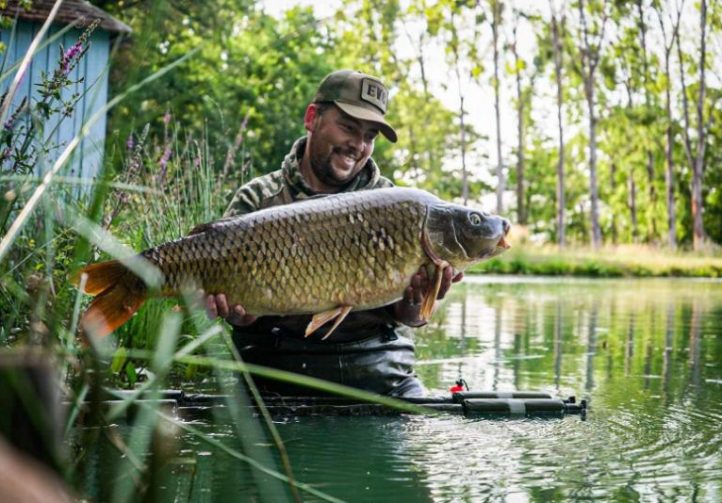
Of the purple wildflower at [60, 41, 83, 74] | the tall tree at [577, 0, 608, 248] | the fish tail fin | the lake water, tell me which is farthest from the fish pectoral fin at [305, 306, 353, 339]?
the tall tree at [577, 0, 608, 248]

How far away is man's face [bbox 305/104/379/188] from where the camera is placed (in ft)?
17.9

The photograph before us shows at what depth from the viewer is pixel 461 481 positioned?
12.3 feet

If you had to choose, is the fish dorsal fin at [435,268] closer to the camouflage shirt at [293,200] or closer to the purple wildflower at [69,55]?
the camouflage shirt at [293,200]

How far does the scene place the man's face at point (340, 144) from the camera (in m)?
5.46

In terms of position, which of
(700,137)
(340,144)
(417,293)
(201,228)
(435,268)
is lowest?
(417,293)

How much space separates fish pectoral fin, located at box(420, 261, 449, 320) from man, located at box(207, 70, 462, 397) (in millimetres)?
357

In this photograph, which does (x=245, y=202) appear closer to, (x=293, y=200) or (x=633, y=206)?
(x=293, y=200)

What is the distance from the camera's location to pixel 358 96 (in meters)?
5.43

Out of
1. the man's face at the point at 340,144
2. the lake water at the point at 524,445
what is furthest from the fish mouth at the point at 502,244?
the man's face at the point at 340,144

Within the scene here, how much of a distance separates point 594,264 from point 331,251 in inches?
1082

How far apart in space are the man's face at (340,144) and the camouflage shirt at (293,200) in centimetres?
10

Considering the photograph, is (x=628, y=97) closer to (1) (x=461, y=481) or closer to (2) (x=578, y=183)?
(2) (x=578, y=183)

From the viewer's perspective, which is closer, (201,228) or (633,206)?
(201,228)

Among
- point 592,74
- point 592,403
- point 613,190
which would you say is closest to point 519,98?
point 592,74
